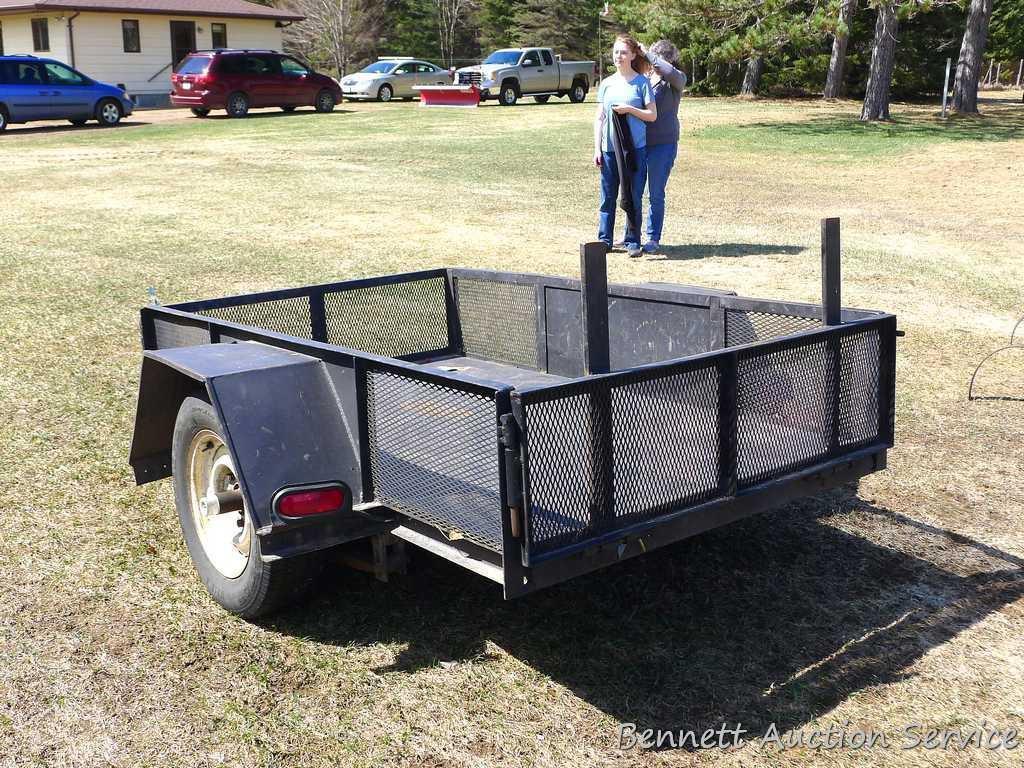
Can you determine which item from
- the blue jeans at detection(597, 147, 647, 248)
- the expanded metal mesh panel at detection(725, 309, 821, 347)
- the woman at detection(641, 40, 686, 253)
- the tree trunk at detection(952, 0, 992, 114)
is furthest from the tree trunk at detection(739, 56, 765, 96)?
the expanded metal mesh panel at detection(725, 309, 821, 347)

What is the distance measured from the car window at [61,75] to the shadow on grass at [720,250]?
2024 centimetres

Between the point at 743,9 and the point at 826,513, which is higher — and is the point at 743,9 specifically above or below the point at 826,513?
above

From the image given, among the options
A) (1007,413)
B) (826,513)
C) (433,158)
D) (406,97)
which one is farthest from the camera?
(406,97)

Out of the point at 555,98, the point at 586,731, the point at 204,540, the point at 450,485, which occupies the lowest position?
the point at 586,731

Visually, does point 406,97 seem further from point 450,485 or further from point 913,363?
point 450,485

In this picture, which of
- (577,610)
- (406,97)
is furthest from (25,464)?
(406,97)

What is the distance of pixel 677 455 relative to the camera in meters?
3.53

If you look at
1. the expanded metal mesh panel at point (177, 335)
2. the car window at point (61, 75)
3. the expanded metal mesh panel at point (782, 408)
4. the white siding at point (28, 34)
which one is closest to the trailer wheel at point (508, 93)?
the car window at point (61, 75)

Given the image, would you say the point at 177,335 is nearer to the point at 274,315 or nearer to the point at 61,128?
the point at 274,315

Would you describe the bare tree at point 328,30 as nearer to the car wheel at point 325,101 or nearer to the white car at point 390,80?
the white car at point 390,80

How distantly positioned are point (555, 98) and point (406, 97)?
523 cm

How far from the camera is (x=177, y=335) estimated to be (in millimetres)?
4602

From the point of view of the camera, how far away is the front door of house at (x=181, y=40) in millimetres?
39938

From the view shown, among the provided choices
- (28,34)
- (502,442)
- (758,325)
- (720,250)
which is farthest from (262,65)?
(502,442)
